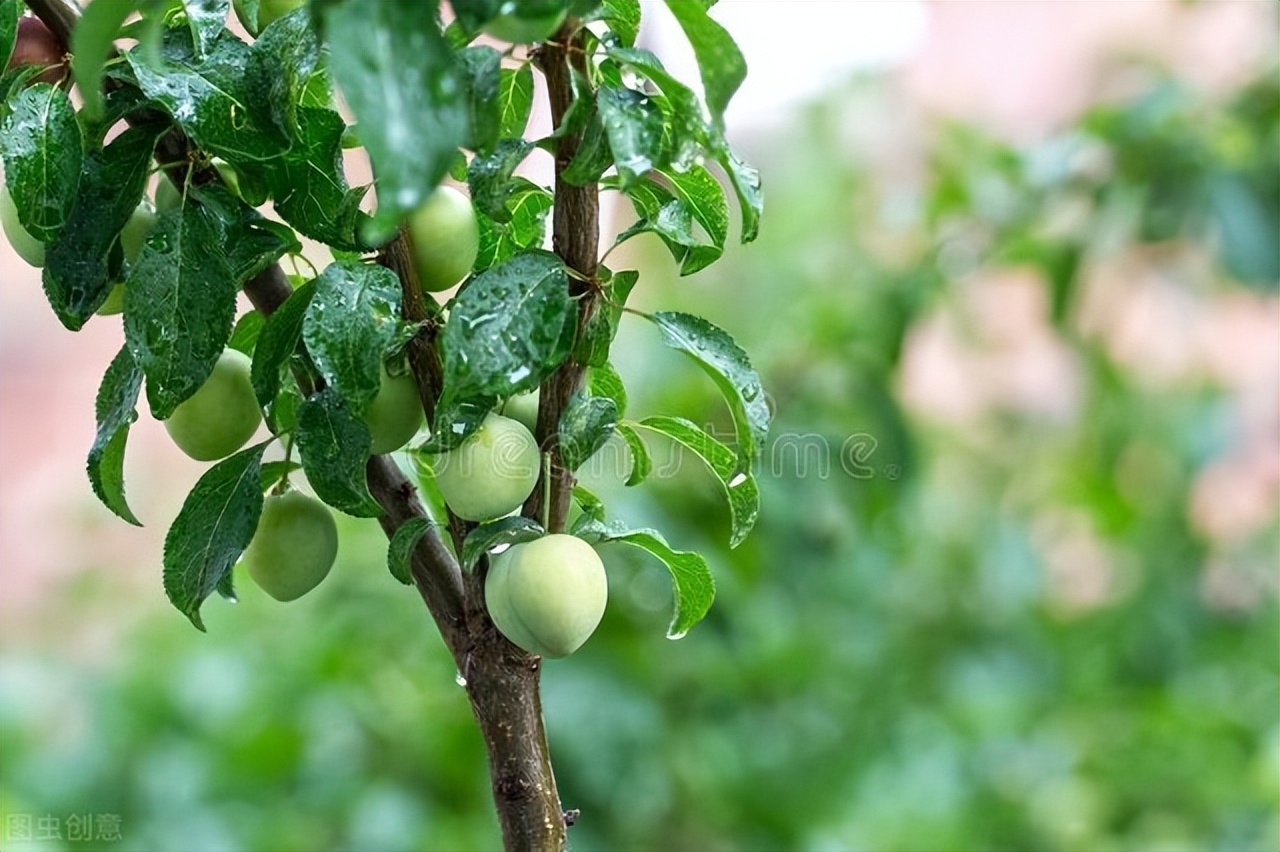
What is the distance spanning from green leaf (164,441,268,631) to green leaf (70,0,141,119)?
0.09 m

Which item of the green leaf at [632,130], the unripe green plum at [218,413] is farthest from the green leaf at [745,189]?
the unripe green plum at [218,413]

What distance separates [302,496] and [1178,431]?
0.98 metres

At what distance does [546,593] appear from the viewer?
254 millimetres

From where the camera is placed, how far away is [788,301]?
0.97 meters

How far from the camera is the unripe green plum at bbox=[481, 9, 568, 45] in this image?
19 cm

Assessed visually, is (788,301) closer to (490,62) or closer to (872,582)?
(872,582)

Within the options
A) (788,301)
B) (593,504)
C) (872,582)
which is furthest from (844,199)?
(593,504)

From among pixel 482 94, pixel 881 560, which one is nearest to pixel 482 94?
pixel 482 94

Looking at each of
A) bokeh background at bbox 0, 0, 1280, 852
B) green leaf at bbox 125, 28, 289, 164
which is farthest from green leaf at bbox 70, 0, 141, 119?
bokeh background at bbox 0, 0, 1280, 852

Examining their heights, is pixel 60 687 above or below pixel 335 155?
above

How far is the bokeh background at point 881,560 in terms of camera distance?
0.81 meters

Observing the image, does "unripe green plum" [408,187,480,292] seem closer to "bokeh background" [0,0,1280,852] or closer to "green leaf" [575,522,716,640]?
"green leaf" [575,522,716,640]

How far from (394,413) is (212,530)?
52mm

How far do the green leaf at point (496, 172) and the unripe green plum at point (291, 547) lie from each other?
3.5 inches
